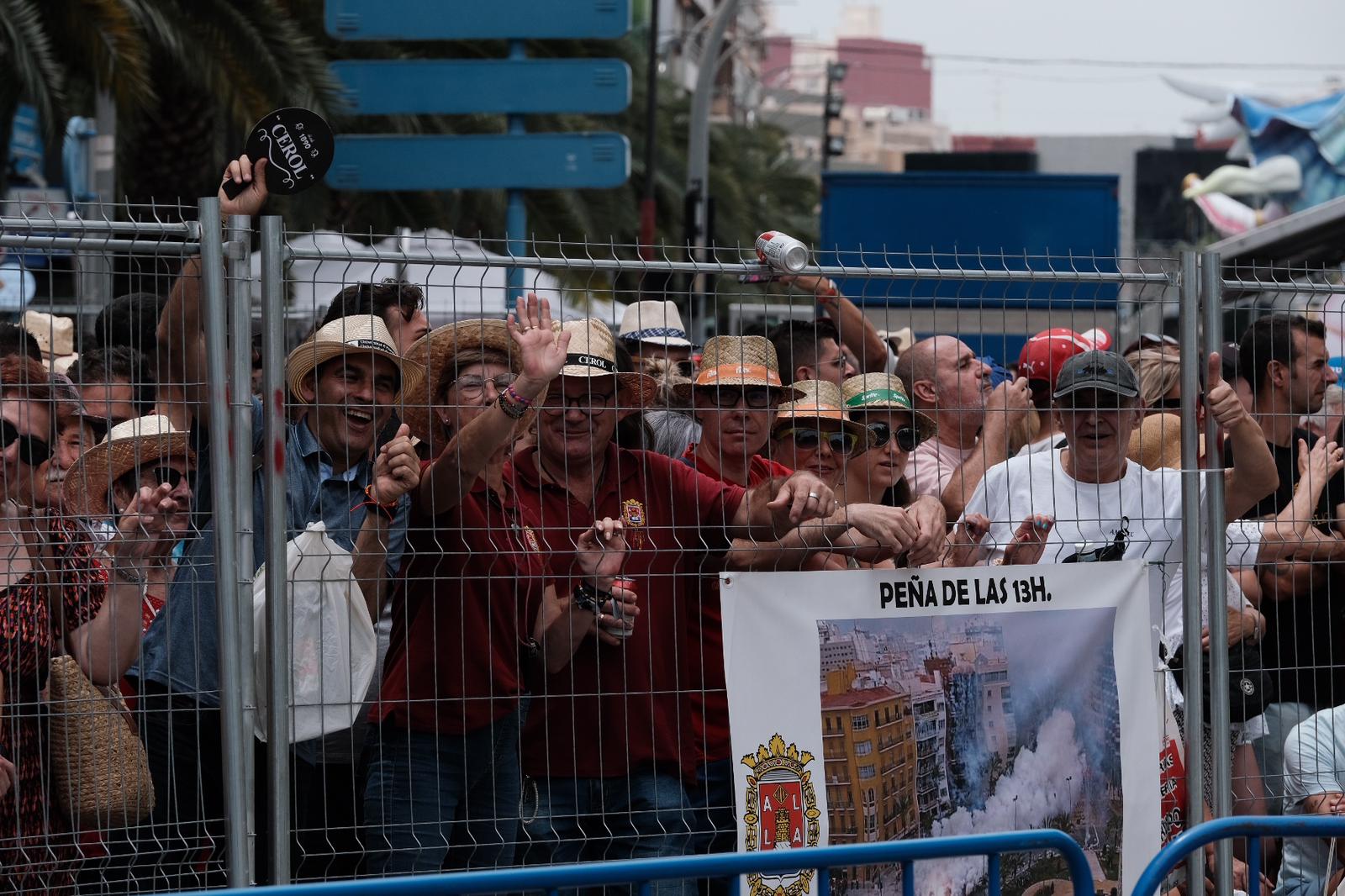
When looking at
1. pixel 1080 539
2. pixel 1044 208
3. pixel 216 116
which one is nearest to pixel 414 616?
pixel 1080 539

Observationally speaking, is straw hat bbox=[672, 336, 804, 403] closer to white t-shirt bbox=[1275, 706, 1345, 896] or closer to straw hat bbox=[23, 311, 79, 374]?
white t-shirt bbox=[1275, 706, 1345, 896]

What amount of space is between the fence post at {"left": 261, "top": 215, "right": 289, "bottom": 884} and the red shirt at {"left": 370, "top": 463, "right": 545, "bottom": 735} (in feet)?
1.09

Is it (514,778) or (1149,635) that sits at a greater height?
(1149,635)

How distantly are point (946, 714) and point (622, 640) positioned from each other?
2.98 ft

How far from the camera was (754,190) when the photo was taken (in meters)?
30.9

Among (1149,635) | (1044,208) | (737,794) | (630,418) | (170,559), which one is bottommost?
(737,794)

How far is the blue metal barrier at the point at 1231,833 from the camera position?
3523 mm

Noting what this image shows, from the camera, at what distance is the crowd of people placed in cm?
414

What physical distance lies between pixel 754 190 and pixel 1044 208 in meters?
18.3

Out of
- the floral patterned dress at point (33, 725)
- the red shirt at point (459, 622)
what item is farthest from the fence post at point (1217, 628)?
the floral patterned dress at point (33, 725)

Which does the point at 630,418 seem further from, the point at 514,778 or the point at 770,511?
the point at 514,778

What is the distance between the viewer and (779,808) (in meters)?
4.38

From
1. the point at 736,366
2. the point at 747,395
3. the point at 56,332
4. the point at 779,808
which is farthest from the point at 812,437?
the point at 56,332

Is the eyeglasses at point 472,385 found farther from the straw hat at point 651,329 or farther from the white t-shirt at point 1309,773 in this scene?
the white t-shirt at point 1309,773
